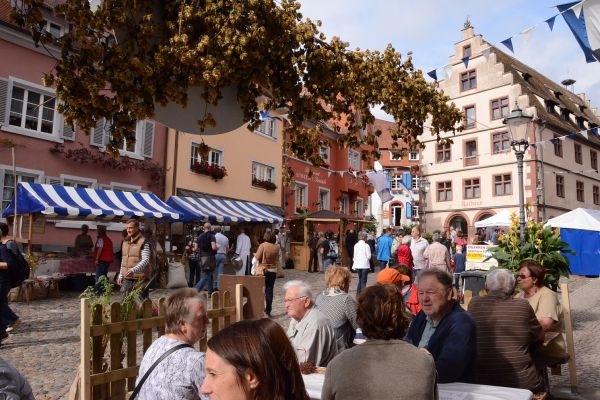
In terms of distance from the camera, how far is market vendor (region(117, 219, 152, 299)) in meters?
7.57

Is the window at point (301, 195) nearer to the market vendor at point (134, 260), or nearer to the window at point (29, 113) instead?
the window at point (29, 113)

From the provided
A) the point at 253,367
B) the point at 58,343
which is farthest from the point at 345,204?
the point at 253,367

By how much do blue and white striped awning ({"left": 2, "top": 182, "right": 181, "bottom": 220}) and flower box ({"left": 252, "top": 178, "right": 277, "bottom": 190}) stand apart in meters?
8.87

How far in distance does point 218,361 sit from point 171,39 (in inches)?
62.7

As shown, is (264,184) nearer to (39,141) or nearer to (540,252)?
(39,141)

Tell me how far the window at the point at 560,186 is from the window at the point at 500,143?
4.42 metres

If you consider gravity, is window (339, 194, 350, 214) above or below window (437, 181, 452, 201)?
below

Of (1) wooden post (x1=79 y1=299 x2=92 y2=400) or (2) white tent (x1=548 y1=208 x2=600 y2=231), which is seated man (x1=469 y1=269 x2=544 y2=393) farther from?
(2) white tent (x1=548 y1=208 x2=600 y2=231)

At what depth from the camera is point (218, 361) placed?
4.83 ft

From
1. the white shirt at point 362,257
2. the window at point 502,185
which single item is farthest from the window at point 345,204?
the white shirt at point 362,257

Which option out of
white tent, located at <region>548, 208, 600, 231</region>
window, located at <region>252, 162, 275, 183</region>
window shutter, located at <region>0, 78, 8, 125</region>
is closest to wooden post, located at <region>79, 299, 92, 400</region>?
window shutter, located at <region>0, 78, 8, 125</region>

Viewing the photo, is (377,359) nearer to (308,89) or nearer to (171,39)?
(308,89)

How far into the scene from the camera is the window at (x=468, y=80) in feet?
121

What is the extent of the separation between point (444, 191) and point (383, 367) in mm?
37440
